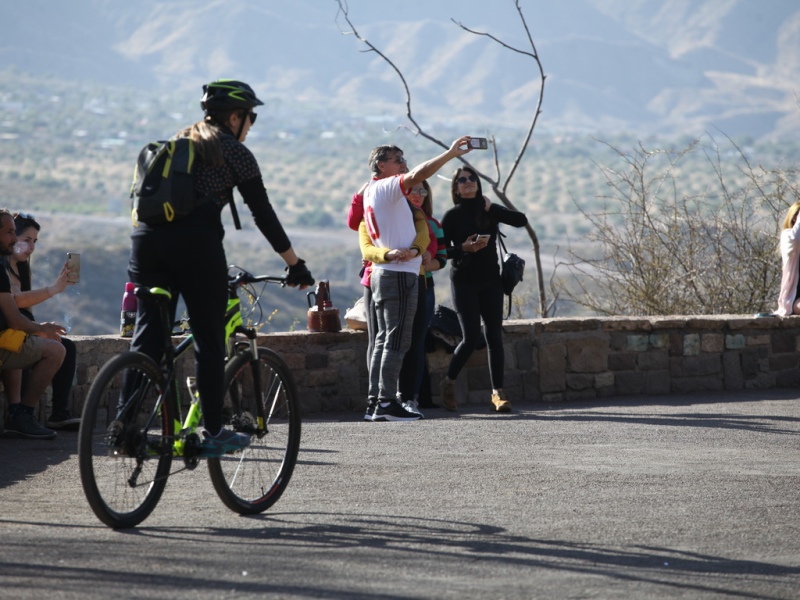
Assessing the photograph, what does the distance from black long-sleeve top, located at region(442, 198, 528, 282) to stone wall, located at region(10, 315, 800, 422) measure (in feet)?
3.30

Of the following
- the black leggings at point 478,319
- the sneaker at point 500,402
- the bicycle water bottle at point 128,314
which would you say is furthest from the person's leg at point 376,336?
the bicycle water bottle at point 128,314

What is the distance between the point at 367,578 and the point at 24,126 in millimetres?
139200

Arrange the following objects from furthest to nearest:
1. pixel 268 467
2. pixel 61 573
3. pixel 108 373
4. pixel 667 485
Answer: pixel 667 485 < pixel 268 467 < pixel 108 373 < pixel 61 573

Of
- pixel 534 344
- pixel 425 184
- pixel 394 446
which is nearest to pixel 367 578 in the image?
pixel 394 446

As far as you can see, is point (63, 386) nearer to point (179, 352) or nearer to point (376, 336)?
point (376, 336)

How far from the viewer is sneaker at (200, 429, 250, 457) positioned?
16.0ft

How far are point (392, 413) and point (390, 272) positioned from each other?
3.26 feet

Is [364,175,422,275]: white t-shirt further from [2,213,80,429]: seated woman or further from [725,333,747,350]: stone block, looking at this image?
[725,333,747,350]: stone block

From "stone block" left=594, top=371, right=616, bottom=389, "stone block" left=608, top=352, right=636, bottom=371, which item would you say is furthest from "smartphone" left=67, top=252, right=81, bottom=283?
"stone block" left=608, top=352, right=636, bottom=371

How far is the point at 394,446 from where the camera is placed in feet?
23.9

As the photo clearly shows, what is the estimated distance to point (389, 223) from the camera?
8.13m

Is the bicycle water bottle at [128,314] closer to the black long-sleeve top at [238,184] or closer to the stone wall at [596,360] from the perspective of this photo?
the stone wall at [596,360]

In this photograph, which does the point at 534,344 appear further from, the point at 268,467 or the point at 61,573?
the point at 61,573


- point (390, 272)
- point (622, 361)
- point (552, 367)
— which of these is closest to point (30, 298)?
point (390, 272)
